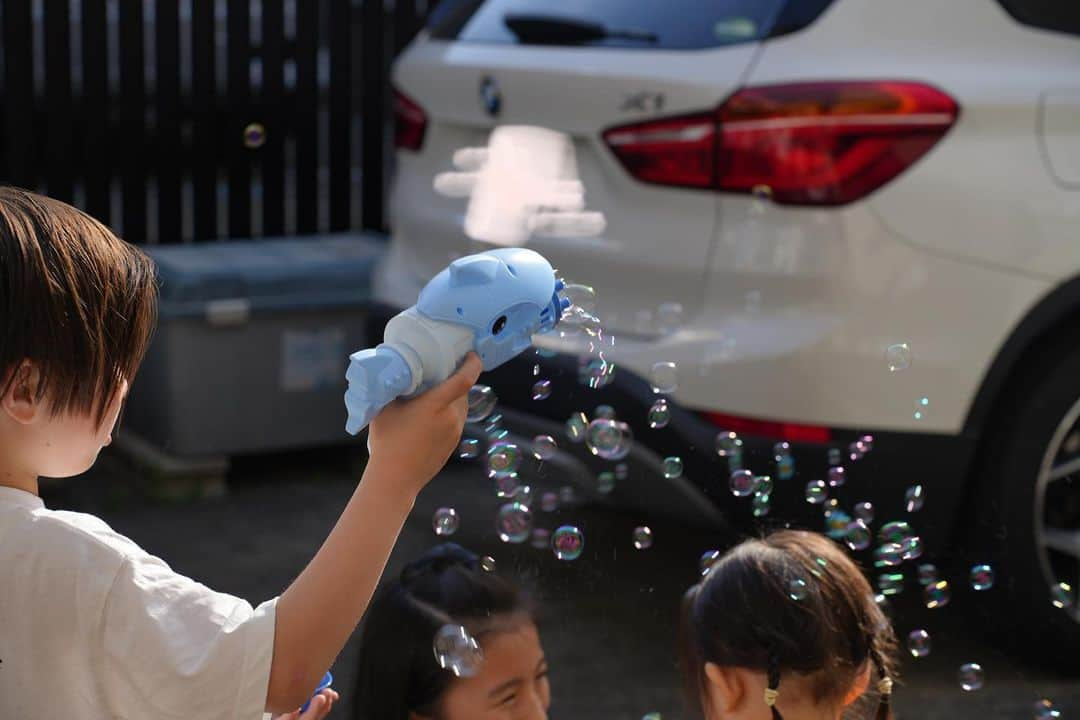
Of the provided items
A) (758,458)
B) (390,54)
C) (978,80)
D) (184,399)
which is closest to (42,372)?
(758,458)

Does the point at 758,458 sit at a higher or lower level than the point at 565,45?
lower

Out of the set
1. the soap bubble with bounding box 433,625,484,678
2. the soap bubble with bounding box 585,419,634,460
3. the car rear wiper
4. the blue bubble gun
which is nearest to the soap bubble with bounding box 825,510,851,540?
the soap bubble with bounding box 585,419,634,460

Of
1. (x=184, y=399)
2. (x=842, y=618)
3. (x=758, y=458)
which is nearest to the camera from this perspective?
(x=842, y=618)

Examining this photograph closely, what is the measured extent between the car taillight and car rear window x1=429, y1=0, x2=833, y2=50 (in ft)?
0.67

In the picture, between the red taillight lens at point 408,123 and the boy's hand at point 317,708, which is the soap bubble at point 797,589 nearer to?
the boy's hand at point 317,708

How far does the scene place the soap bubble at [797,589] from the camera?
2.19 m

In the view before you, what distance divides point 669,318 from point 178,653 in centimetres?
211

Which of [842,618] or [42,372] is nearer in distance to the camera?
[42,372]

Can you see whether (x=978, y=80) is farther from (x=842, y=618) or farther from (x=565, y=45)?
(x=842, y=618)

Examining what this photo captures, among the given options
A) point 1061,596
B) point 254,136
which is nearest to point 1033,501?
point 1061,596

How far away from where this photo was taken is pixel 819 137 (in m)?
3.43

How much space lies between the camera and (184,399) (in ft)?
17.2

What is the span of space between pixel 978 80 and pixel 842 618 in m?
1.72

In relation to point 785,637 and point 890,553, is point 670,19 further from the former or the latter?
point 785,637
